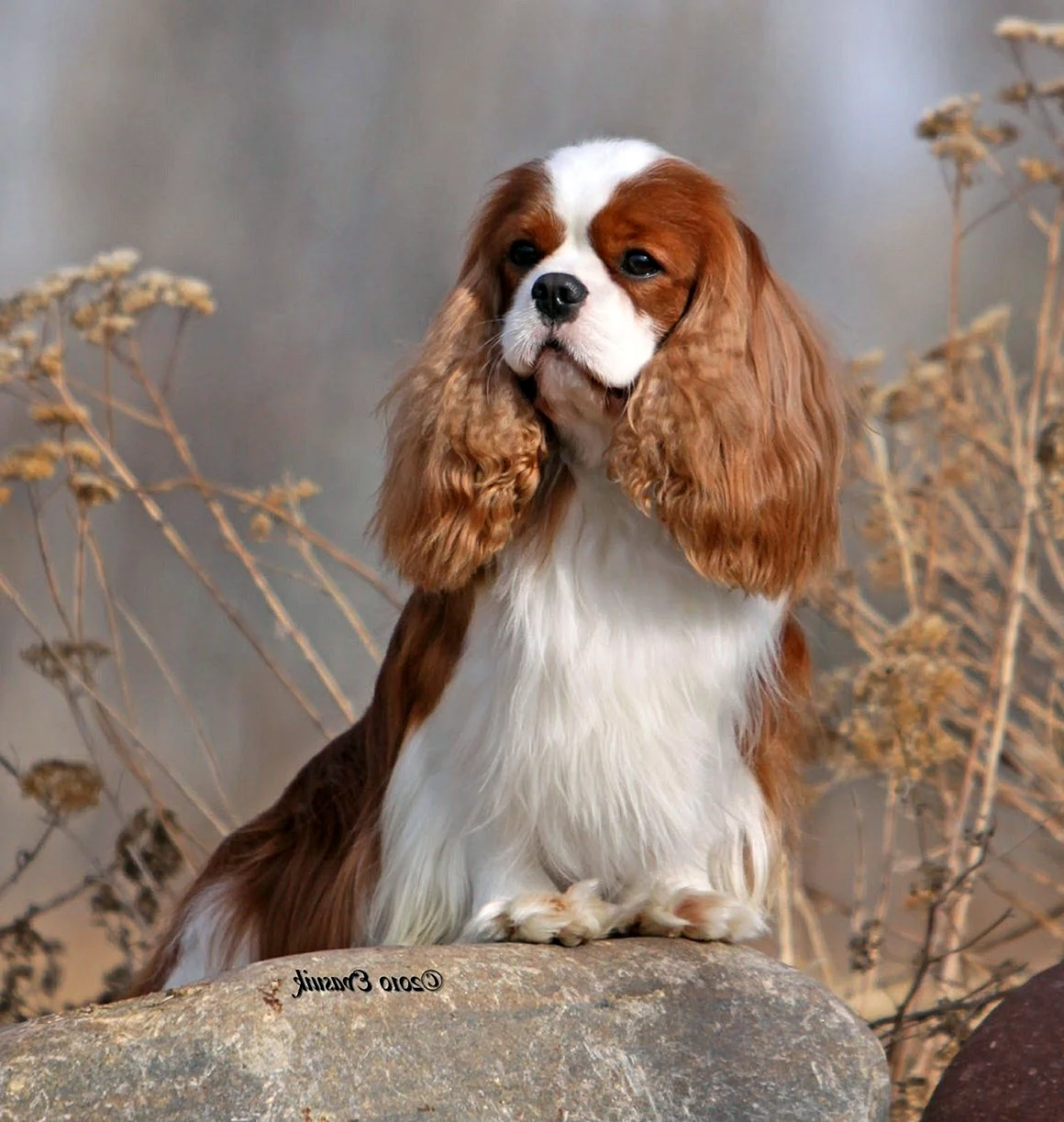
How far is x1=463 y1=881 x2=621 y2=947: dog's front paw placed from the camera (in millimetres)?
3176

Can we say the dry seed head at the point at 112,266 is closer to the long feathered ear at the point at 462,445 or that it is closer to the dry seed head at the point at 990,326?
the long feathered ear at the point at 462,445

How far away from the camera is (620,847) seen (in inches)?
130

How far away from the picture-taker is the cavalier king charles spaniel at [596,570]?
309cm

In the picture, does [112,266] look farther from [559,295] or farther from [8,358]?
[559,295]

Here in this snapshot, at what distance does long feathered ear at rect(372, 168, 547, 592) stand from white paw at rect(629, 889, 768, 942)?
2.19ft

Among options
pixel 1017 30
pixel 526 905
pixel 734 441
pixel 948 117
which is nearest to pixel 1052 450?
pixel 948 117

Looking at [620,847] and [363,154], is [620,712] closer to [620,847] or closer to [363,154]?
[620,847]

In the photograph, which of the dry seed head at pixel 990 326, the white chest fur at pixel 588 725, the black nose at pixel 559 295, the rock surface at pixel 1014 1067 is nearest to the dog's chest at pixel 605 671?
the white chest fur at pixel 588 725

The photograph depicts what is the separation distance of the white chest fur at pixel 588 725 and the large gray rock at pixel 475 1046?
0.23 metres

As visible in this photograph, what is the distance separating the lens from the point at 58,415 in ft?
13.9

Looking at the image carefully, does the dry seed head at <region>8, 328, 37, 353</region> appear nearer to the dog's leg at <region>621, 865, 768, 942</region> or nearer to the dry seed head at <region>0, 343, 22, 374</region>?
the dry seed head at <region>0, 343, 22, 374</region>

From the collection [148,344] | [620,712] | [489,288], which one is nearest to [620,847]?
[620,712]

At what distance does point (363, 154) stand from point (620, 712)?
12.9 ft

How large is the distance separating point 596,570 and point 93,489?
5.02 feet
